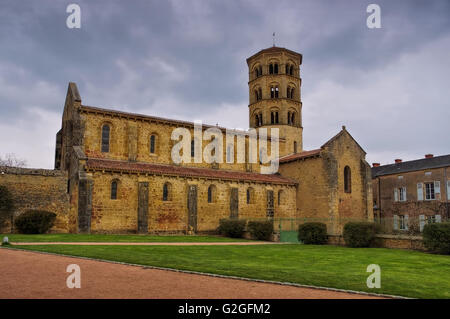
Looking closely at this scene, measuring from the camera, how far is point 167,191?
2830cm

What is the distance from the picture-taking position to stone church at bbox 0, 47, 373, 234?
25.7m

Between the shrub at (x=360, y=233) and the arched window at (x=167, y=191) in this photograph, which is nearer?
the shrub at (x=360, y=233)

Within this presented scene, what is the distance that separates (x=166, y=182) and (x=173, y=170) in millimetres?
1455

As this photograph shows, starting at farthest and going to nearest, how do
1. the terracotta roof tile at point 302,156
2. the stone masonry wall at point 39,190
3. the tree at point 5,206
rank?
the terracotta roof tile at point 302,156
the stone masonry wall at point 39,190
the tree at point 5,206

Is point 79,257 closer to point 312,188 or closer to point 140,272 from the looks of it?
point 140,272

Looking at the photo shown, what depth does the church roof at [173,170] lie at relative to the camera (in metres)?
26.4

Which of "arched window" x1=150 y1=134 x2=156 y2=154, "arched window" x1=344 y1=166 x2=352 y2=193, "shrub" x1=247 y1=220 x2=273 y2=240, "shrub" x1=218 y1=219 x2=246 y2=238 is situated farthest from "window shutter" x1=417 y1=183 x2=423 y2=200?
"arched window" x1=150 y1=134 x2=156 y2=154

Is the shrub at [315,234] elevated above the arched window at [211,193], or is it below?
below

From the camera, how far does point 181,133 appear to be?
3347cm

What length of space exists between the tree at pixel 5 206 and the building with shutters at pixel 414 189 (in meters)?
28.1

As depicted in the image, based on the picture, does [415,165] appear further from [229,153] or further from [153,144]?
[153,144]

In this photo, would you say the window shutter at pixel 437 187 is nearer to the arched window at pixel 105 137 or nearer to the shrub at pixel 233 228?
the shrub at pixel 233 228

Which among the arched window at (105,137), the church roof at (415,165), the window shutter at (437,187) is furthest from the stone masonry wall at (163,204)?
the window shutter at (437,187)

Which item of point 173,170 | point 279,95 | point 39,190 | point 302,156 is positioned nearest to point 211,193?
point 173,170
